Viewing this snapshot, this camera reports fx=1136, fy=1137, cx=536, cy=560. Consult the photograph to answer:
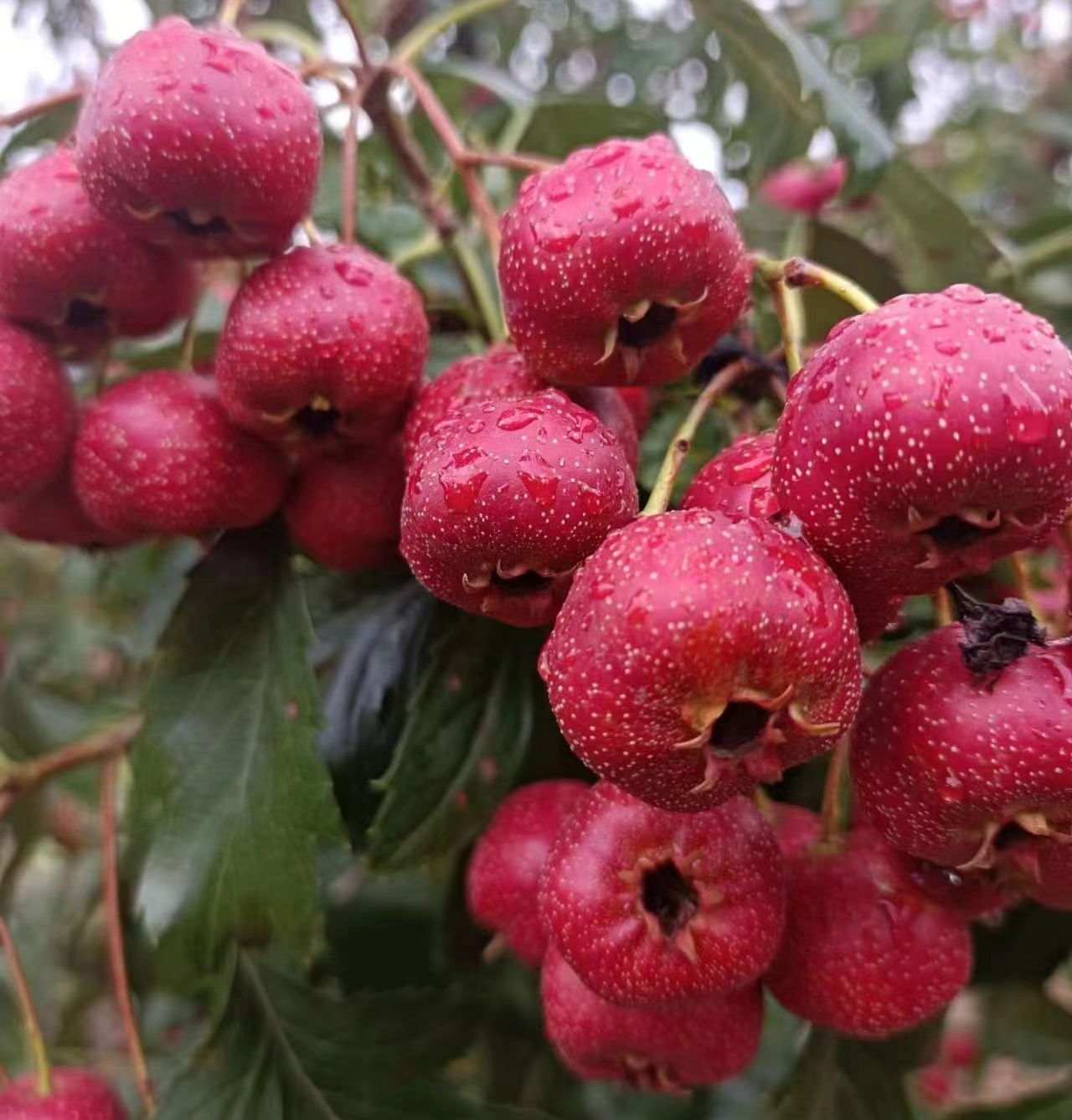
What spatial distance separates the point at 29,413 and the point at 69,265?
0.11 m

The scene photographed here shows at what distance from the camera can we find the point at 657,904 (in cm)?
67

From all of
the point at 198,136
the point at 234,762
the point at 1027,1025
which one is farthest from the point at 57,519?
the point at 1027,1025

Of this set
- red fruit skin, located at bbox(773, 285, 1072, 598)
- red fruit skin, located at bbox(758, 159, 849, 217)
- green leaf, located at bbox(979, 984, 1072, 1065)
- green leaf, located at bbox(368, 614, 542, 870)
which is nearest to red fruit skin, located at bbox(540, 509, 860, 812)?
red fruit skin, located at bbox(773, 285, 1072, 598)

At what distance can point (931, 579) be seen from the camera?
1.95ft

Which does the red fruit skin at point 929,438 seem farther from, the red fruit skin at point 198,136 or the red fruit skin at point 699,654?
the red fruit skin at point 198,136

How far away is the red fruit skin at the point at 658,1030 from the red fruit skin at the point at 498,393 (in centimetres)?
34

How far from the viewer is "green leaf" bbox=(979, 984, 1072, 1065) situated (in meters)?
1.24

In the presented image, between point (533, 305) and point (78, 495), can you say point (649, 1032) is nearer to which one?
point (533, 305)

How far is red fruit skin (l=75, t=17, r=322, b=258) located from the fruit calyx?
527mm

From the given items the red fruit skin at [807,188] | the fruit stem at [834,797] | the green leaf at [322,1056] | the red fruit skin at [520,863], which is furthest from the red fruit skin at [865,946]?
the red fruit skin at [807,188]

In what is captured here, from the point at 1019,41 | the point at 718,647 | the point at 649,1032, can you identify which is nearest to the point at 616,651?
the point at 718,647

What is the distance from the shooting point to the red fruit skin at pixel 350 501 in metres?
0.86

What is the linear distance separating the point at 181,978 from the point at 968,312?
112 centimetres

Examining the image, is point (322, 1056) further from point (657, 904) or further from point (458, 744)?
point (657, 904)
